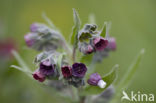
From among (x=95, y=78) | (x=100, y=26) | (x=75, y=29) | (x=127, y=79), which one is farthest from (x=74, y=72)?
(x=100, y=26)

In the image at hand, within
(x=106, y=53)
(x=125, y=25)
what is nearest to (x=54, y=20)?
(x=125, y=25)

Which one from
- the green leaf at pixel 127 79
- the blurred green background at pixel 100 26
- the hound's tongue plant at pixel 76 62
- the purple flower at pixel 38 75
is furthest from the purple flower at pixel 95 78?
the blurred green background at pixel 100 26

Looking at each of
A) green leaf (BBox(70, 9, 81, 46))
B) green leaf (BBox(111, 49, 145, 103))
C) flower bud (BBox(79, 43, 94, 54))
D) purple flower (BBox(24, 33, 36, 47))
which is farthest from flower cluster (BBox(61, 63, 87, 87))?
green leaf (BBox(111, 49, 145, 103))

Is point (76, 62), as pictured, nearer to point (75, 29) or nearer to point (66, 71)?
point (66, 71)

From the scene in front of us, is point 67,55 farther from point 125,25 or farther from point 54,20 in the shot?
point 54,20

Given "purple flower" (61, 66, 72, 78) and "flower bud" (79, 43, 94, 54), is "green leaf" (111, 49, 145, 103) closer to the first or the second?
"flower bud" (79, 43, 94, 54)

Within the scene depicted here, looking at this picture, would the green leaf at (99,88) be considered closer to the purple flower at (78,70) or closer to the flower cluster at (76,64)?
the flower cluster at (76,64)
